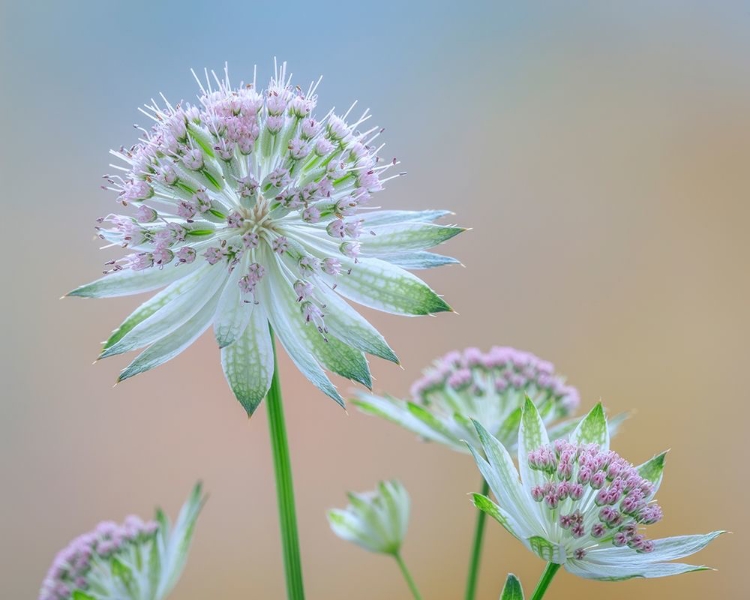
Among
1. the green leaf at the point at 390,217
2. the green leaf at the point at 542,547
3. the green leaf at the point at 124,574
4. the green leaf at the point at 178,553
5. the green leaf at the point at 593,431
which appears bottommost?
the green leaf at the point at 124,574

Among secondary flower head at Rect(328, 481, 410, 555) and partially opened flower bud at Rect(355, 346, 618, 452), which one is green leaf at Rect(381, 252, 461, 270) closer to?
partially opened flower bud at Rect(355, 346, 618, 452)

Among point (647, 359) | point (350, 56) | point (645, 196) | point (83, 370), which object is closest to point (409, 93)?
point (350, 56)

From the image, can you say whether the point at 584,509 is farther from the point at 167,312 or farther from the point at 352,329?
the point at 167,312

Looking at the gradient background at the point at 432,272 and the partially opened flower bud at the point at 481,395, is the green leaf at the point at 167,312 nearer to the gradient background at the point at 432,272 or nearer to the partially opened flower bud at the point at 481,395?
the partially opened flower bud at the point at 481,395

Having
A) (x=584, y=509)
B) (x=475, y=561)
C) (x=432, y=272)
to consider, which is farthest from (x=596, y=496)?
(x=432, y=272)

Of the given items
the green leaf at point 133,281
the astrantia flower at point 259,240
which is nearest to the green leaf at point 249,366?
the astrantia flower at point 259,240

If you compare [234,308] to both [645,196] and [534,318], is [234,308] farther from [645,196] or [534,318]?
[645,196]
